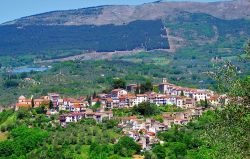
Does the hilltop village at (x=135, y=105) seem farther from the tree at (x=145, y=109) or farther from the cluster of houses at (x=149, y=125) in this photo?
the tree at (x=145, y=109)

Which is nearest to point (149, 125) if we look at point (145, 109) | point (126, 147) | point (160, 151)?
point (145, 109)

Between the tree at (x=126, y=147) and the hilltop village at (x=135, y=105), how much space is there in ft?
4.05

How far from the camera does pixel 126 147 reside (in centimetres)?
4934

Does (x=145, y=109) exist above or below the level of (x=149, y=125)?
above

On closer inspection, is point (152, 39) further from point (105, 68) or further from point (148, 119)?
point (148, 119)

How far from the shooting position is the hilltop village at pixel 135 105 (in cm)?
5514

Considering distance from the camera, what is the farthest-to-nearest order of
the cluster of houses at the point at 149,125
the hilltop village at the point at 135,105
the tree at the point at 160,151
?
the hilltop village at the point at 135,105 < the cluster of houses at the point at 149,125 < the tree at the point at 160,151

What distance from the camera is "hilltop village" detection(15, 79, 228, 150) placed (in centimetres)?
5514

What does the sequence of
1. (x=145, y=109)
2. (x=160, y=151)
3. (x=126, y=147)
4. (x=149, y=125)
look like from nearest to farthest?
(x=160, y=151), (x=126, y=147), (x=149, y=125), (x=145, y=109)

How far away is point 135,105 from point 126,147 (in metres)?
12.7

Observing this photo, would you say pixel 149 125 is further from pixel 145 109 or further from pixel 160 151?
pixel 160 151

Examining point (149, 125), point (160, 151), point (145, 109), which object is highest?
point (145, 109)

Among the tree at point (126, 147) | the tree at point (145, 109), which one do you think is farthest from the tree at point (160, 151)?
the tree at point (145, 109)

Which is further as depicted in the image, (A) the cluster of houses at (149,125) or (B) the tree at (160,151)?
(A) the cluster of houses at (149,125)
